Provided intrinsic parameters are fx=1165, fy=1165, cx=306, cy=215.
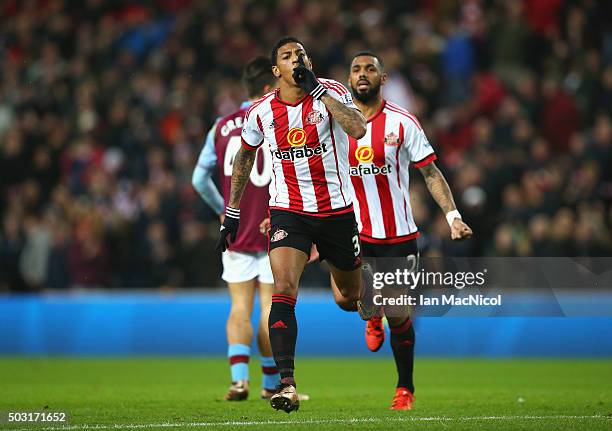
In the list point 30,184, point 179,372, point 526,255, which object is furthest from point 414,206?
point 30,184

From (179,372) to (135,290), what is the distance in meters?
3.90

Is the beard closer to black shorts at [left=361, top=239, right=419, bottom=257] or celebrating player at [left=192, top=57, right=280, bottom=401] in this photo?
celebrating player at [left=192, top=57, right=280, bottom=401]

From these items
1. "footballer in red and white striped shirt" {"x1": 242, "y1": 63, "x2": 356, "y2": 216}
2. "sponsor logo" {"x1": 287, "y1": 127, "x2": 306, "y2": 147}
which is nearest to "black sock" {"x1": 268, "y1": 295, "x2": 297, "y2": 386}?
"footballer in red and white striped shirt" {"x1": 242, "y1": 63, "x2": 356, "y2": 216}

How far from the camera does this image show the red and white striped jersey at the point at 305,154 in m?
7.89

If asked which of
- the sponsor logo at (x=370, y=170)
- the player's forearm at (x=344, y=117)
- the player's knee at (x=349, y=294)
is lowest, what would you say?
the player's knee at (x=349, y=294)

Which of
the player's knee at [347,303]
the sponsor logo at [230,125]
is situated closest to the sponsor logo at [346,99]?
the player's knee at [347,303]

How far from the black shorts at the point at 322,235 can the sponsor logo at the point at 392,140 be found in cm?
107

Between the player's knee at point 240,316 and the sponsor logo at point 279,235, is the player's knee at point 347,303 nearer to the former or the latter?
the sponsor logo at point 279,235

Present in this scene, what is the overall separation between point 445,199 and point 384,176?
70cm

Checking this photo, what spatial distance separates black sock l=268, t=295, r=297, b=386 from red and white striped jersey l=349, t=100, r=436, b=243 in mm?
1601

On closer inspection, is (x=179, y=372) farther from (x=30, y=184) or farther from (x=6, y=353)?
(x=30, y=184)

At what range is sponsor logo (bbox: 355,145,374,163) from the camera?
896 centimetres

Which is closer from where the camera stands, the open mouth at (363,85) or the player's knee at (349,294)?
the player's knee at (349,294)

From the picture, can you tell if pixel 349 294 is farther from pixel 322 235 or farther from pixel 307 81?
pixel 307 81
